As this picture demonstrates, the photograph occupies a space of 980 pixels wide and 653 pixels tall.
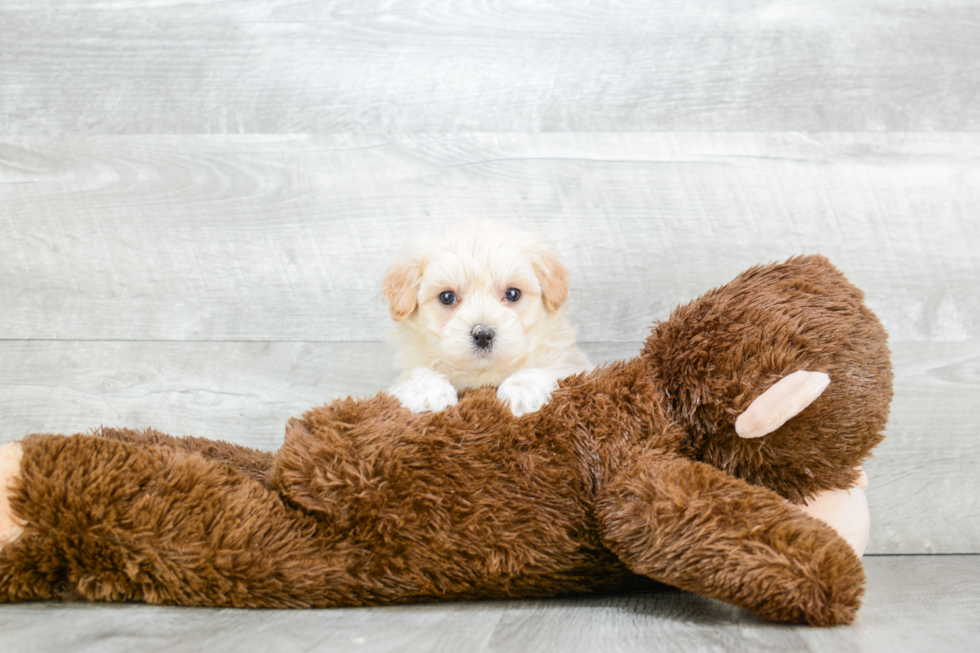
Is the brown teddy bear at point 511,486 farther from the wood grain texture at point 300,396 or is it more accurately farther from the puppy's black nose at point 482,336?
→ the wood grain texture at point 300,396

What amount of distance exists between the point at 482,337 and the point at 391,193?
70 centimetres

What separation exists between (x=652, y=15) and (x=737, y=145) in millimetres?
424

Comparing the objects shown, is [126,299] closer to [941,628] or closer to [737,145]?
[737,145]

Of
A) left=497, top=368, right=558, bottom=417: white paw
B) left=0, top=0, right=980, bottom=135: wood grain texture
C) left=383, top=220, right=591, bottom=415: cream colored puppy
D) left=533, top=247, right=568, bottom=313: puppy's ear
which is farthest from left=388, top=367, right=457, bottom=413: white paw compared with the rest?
left=0, top=0, right=980, bottom=135: wood grain texture

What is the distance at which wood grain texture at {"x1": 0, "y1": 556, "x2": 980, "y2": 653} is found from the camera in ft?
3.39

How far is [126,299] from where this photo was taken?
205 cm

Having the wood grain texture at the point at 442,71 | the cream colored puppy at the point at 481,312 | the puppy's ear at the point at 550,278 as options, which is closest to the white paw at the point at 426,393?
the cream colored puppy at the point at 481,312

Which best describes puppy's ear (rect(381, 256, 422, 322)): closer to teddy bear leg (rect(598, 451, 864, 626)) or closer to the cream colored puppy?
the cream colored puppy

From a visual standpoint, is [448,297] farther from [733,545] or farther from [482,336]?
[733,545]

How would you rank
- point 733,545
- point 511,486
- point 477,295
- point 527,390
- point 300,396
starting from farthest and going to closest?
point 300,396
point 477,295
point 527,390
point 511,486
point 733,545

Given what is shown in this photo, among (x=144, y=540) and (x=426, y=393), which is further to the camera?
(x=426, y=393)

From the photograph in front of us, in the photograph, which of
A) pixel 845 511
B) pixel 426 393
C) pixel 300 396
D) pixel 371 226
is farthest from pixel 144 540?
pixel 845 511

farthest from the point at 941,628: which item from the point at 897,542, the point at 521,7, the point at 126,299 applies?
the point at 126,299

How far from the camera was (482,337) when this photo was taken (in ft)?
5.03
